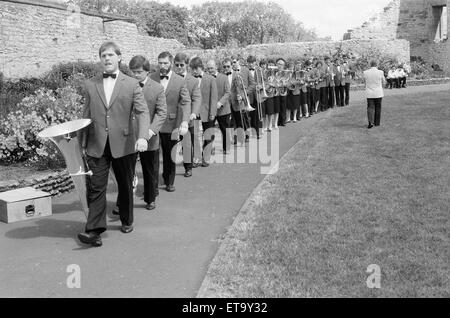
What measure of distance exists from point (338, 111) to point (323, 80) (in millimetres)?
1315

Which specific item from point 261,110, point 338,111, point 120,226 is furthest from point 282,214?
point 338,111

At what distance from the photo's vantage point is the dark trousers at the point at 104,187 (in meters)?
5.66

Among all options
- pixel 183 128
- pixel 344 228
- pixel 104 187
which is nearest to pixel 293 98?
pixel 183 128

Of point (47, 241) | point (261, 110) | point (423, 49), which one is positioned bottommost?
point (47, 241)

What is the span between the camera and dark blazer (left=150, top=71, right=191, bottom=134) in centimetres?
795

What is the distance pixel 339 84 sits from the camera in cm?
2005

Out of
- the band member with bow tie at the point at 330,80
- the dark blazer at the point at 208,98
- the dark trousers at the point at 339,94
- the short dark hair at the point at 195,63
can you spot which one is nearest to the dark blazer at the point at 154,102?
the short dark hair at the point at 195,63

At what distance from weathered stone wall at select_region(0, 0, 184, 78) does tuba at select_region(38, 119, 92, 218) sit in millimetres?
13946

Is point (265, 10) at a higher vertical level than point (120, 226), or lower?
higher

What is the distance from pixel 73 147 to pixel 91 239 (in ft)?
3.40

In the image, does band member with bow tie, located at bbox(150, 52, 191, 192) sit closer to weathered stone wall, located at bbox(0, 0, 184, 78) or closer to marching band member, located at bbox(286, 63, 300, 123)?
marching band member, located at bbox(286, 63, 300, 123)

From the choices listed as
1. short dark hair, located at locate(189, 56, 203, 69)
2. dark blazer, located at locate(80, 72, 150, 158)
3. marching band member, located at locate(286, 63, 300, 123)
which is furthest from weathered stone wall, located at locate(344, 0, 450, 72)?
dark blazer, located at locate(80, 72, 150, 158)

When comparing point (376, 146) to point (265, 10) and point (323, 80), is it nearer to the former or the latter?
point (323, 80)

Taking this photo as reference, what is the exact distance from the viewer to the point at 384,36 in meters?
44.3
